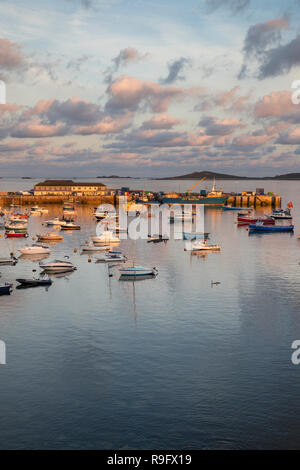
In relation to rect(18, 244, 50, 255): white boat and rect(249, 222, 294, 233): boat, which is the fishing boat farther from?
rect(249, 222, 294, 233): boat

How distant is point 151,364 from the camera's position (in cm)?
3234

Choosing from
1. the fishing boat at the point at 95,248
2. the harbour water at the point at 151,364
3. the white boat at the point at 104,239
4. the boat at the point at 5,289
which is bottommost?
the harbour water at the point at 151,364

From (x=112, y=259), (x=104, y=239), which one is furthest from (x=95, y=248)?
(x=112, y=259)

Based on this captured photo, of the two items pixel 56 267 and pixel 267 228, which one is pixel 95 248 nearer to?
pixel 56 267

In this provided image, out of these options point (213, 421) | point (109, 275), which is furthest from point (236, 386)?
point (109, 275)

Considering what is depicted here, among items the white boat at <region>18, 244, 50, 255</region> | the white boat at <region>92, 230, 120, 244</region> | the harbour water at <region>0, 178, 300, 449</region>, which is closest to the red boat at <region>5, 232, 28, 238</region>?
the white boat at <region>92, 230, 120, 244</region>

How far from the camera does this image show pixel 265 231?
115000 mm

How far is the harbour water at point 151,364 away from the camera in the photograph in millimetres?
24406

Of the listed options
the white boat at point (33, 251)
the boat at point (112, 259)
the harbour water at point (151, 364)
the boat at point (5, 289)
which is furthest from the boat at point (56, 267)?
the white boat at point (33, 251)

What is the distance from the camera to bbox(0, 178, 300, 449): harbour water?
24.4m

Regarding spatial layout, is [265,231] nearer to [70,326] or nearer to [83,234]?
[83,234]

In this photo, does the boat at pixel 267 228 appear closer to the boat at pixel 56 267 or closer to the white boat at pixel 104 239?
the white boat at pixel 104 239

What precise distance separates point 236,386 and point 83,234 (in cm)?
8011

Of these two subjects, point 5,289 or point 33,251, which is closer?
point 5,289
